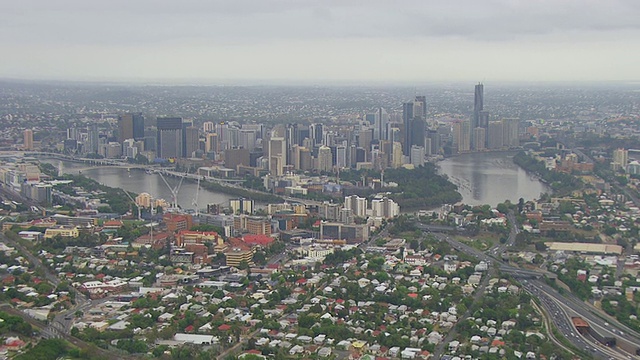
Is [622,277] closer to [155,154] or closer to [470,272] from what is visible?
[470,272]

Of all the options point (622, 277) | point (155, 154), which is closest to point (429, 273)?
point (622, 277)

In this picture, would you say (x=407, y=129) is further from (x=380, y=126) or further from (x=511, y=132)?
(x=511, y=132)

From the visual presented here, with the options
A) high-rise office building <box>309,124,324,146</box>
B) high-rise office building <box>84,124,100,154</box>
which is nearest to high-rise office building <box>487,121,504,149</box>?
high-rise office building <box>309,124,324,146</box>

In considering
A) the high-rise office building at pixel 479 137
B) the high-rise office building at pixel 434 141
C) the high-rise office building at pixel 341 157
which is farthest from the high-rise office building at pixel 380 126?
the high-rise office building at pixel 341 157

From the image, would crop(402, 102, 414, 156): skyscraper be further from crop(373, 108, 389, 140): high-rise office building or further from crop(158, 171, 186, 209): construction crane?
crop(158, 171, 186, 209): construction crane

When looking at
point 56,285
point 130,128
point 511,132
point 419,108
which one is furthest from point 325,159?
point 56,285

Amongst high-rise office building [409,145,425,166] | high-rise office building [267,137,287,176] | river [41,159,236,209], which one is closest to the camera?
river [41,159,236,209]

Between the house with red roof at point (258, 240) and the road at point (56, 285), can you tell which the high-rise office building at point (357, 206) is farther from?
the road at point (56, 285)
